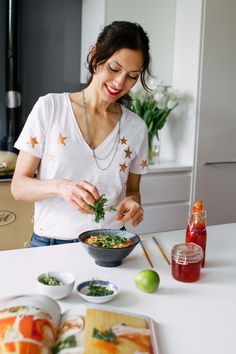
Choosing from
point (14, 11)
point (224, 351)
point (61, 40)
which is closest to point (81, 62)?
point (61, 40)

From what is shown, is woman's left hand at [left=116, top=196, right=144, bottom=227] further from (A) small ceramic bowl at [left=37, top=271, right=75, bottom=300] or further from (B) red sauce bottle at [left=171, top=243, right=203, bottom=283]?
(A) small ceramic bowl at [left=37, top=271, right=75, bottom=300]

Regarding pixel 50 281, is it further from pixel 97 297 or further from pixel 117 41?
pixel 117 41

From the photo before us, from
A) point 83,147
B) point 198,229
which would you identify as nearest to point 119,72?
point 83,147

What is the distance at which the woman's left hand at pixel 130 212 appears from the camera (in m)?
1.27

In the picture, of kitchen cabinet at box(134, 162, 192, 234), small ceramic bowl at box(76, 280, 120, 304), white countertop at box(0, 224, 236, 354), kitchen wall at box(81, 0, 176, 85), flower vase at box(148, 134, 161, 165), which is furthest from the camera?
flower vase at box(148, 134, 161, 165)

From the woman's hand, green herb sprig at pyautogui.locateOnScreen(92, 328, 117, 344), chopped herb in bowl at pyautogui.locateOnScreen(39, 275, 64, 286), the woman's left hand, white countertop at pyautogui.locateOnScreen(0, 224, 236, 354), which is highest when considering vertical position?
the woman's hand

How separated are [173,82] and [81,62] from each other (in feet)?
2.16

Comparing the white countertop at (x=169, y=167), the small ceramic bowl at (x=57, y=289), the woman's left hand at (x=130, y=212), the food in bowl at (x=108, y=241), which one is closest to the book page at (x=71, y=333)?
the small ceramic bowl at (x=57, y=289)

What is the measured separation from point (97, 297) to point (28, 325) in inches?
10.0

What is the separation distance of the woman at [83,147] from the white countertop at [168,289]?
0.12 meters

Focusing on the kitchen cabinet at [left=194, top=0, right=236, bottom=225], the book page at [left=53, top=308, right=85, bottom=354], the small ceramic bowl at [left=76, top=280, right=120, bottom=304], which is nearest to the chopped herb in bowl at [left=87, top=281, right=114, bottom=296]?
the small ceramic bowl at [left=76, top=280, right=120, bottom=304]

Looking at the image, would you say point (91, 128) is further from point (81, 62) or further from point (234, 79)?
point (234, 79)

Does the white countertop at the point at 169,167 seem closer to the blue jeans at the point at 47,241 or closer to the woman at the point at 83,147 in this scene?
the woman at the point at 83,147

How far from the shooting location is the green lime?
1.00 meters
